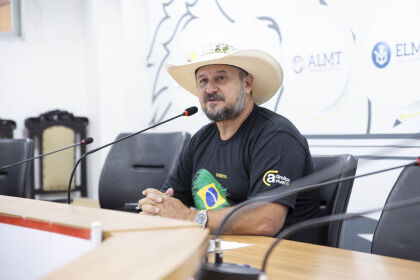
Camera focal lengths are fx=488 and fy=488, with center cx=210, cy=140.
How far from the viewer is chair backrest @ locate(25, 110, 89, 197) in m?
4.82

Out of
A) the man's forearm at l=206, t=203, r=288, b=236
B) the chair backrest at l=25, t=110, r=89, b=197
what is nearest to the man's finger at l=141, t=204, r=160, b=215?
the man's forearm at l=206, t=203, r=288, b=236

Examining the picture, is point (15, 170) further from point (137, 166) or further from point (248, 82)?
point (248, 82)

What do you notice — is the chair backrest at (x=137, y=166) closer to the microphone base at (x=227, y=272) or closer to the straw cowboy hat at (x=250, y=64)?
the straw cowboy hat at (x=250, y=64)

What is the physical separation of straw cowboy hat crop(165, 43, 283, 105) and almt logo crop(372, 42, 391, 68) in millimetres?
693

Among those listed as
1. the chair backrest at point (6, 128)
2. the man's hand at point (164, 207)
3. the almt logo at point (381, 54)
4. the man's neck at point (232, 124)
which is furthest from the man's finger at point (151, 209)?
the chair backrest at point (6, 128)

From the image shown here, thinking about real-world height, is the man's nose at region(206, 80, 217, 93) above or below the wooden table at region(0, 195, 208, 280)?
above

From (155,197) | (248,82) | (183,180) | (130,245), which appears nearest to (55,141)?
(183,180)

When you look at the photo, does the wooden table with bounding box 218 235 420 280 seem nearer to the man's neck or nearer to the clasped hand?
the clasped hand

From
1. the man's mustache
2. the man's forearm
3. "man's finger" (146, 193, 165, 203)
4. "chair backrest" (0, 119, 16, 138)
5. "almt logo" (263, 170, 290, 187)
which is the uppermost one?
the man's mustache

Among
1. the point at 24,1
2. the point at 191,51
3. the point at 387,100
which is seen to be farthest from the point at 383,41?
the point at 24,1

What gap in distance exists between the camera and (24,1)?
4.92m

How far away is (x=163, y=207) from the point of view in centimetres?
174

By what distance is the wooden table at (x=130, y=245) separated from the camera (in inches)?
22.0

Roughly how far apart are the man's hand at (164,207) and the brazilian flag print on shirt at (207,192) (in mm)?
169
